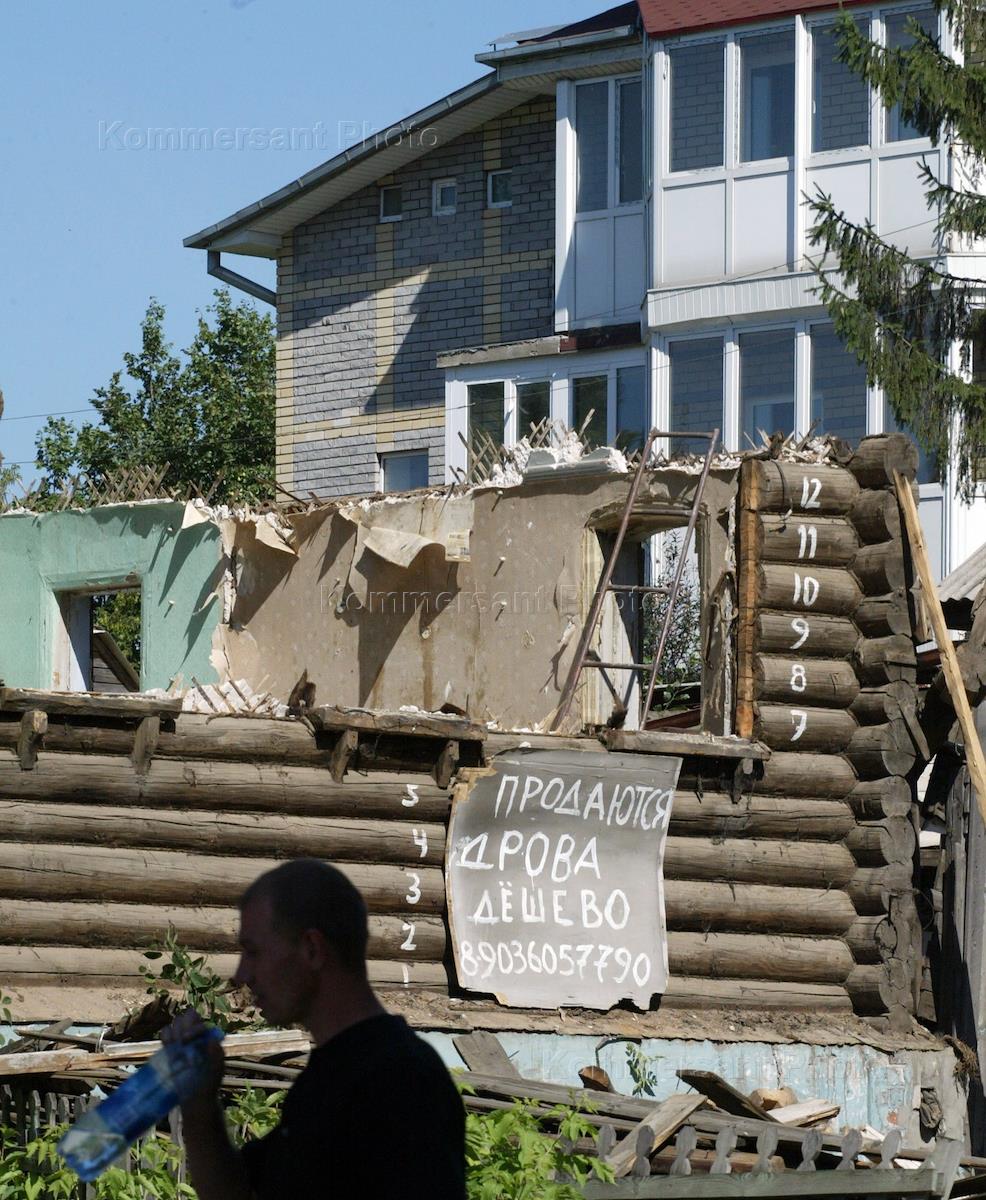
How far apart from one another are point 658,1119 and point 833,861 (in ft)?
12.4

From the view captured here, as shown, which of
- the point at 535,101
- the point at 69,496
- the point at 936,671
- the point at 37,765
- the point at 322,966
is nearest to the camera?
the point at 322,966

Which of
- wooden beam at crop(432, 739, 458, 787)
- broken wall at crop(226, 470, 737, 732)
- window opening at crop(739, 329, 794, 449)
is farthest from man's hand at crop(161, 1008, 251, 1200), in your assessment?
window opening at crop(739, 329, 794, 449)

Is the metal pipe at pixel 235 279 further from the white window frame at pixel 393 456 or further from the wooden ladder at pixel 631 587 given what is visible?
the wooden ladder at pixel 631 587

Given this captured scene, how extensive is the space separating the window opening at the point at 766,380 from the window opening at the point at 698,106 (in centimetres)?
206

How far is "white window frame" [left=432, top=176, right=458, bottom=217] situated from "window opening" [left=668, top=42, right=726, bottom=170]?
4.50 m

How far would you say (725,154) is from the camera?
67.9 ft

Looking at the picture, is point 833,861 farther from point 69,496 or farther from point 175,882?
point 69,496

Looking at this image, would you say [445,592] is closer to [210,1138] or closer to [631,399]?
[631,399]

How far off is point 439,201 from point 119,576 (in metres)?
9.79

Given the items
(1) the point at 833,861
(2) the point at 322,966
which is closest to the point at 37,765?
(1) the point at 833,861

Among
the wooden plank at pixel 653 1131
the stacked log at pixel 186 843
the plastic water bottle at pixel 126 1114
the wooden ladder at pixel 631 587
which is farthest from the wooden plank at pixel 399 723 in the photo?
the plastic water bottle at pixel 126 1114

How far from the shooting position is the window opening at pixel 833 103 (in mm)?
20172

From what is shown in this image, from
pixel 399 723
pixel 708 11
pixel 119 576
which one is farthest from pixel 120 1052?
pixel 708 11

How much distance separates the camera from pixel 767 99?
20766 millimetres
